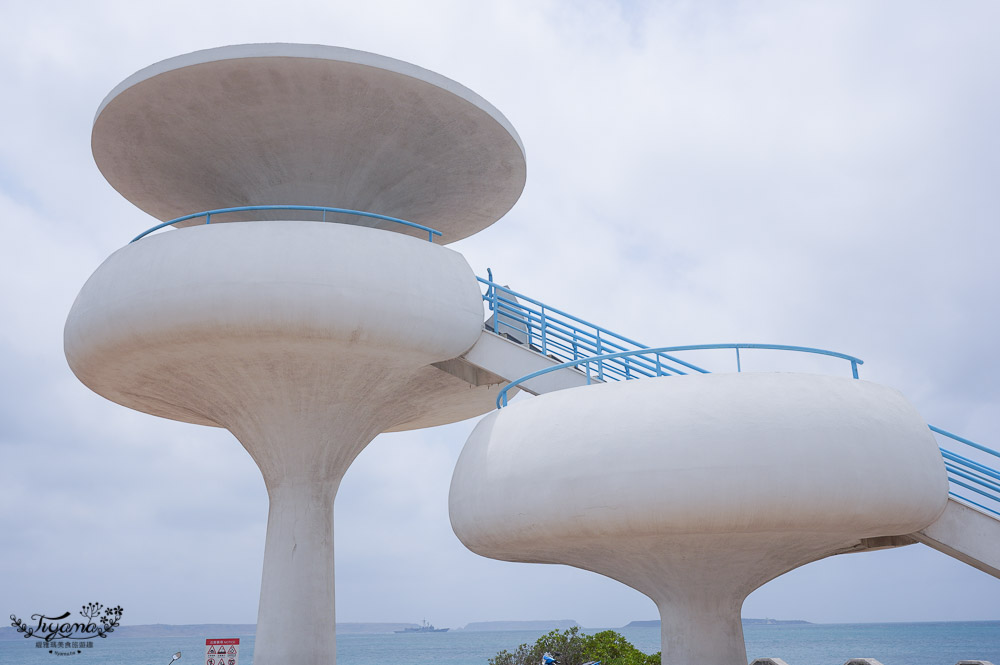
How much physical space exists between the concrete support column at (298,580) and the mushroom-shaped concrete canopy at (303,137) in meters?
6.79

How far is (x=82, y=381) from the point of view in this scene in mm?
21203

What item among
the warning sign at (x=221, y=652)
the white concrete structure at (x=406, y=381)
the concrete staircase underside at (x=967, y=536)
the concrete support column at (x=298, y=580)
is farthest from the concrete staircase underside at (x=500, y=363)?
the warning sign at (x=221, y=652)

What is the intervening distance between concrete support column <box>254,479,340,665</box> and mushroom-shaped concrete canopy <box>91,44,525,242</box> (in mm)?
6795

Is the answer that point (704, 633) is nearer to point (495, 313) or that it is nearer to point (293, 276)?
point (495, 313)

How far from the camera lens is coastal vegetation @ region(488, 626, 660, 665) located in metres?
24.6

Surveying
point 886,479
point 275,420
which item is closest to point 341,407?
point 275,420

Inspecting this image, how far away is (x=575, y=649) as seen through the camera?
2506cm

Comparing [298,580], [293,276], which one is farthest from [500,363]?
[298,580]

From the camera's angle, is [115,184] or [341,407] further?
[115,184]

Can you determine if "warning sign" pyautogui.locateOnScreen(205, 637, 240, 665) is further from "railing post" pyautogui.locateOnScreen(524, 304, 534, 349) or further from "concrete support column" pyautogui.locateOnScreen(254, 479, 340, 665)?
"railing post" pyautogui.locateOnScreen(524, 304, 534, 349)

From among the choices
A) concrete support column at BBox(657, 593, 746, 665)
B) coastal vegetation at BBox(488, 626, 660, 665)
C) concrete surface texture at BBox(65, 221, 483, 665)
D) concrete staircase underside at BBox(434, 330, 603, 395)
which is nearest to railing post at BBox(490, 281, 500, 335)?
concrete staircase underside at BBox(434, 330, 603, 395)

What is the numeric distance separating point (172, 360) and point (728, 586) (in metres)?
11.8

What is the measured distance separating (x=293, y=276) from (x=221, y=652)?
6.91 meters

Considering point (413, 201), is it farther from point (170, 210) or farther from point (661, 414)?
point (661, 414)
